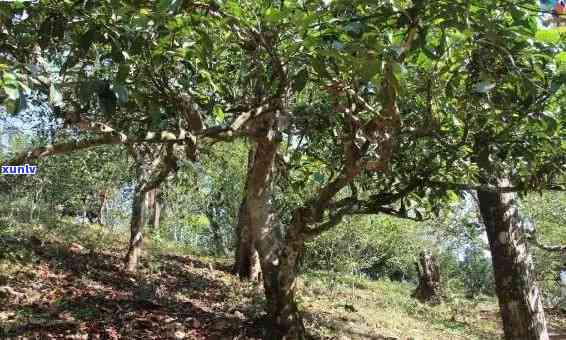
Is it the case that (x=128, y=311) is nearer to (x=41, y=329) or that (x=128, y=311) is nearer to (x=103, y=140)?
(x=41, y=329)

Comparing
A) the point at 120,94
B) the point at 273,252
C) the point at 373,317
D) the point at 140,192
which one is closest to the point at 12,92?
the point at 120,94

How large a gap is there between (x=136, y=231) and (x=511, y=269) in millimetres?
7284

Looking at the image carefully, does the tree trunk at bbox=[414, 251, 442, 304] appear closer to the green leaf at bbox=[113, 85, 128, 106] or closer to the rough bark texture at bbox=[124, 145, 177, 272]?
the rough bark texture at bbox=[124, 145, 177, 272]

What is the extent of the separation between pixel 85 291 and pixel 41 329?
208 cm

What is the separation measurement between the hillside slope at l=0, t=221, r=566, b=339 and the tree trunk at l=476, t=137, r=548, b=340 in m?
2.57

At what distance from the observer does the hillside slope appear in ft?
20.9

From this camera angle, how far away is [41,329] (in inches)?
229

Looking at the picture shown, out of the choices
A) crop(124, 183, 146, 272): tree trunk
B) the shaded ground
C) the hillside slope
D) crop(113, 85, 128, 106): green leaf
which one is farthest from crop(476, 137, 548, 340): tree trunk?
crop(124, 183, 146, 272): tree trunk

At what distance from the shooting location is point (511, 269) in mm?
6207

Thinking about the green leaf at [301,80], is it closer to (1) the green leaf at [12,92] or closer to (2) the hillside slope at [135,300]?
(1) the green leaf at [12,92]

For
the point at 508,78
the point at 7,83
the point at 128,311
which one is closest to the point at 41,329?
the point at 128,311

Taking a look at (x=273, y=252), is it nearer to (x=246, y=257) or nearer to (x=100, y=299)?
(x=100, y=299)

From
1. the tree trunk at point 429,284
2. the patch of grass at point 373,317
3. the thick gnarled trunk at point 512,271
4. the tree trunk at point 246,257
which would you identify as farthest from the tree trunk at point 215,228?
the thick gnarled trunk at point 512,271

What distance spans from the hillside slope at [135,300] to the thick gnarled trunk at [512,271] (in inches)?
101
